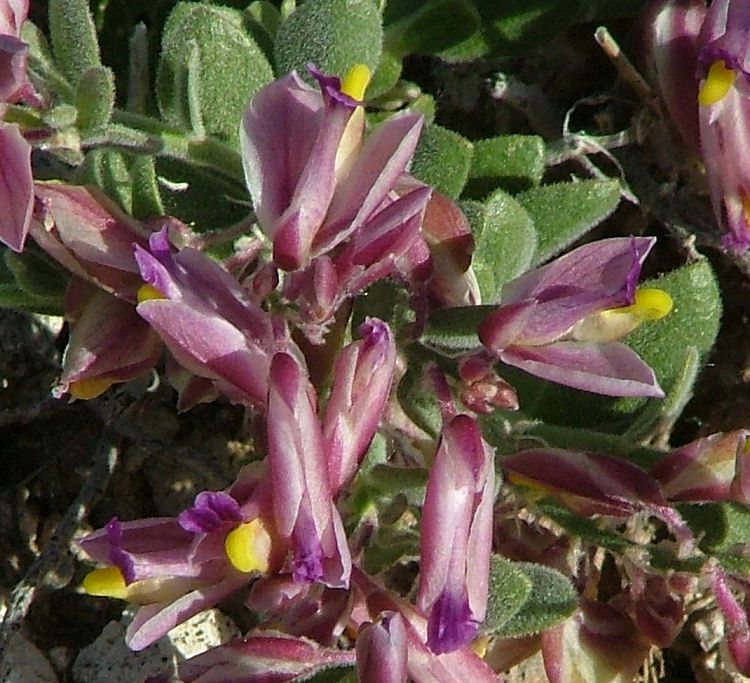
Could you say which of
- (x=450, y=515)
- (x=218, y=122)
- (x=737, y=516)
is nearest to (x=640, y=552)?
(x=737, y=516)

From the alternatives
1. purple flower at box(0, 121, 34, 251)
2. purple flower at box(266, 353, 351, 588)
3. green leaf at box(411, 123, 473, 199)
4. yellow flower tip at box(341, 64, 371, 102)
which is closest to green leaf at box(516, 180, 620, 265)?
green leaf at box(411, 123, 473, 199)

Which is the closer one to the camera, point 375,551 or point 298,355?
point 298,355

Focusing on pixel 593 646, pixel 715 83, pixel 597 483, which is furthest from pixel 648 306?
pixel 593 646

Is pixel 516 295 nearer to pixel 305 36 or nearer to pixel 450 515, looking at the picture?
pixel 450 515

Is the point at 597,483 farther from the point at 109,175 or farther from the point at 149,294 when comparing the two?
the point at 109,175

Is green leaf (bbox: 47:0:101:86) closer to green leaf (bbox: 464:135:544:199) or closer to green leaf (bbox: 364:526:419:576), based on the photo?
green leaf (bbox: 464:135:544:199)
